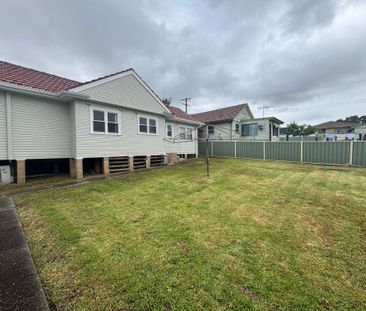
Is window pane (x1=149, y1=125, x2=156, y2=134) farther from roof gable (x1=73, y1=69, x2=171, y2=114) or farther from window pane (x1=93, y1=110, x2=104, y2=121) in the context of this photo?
window pane (x1=93, y1=110, x2=104, y2=121)

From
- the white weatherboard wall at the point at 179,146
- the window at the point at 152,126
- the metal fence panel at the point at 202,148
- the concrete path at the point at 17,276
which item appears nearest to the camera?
the concrete path at the point at 17,276

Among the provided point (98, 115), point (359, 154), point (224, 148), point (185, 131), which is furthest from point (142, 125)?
point (359, 154)

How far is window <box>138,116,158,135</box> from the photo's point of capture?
38.6 feet

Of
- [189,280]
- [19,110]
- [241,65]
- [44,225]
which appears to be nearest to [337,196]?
[189,280]

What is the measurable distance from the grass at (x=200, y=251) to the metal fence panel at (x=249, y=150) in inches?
429

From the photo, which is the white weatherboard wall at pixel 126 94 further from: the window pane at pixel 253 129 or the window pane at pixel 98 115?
the window pane at pixel 253 129

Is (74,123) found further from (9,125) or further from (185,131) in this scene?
(185,131)

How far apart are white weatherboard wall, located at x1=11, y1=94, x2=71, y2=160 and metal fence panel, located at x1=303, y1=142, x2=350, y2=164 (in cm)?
1571

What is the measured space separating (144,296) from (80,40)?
47.8 ft

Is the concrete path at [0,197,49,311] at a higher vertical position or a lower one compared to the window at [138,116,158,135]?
lower

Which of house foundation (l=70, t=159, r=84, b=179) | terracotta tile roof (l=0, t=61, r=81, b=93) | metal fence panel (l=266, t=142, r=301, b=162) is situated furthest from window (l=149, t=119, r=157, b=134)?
metal fence panel (l=266, t=142, r=301, b=162)

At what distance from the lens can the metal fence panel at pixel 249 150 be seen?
1625 centimetres

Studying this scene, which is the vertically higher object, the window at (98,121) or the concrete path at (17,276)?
the window at (98,121)

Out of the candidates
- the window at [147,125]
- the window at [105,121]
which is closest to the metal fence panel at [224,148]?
the window at [147,125]
